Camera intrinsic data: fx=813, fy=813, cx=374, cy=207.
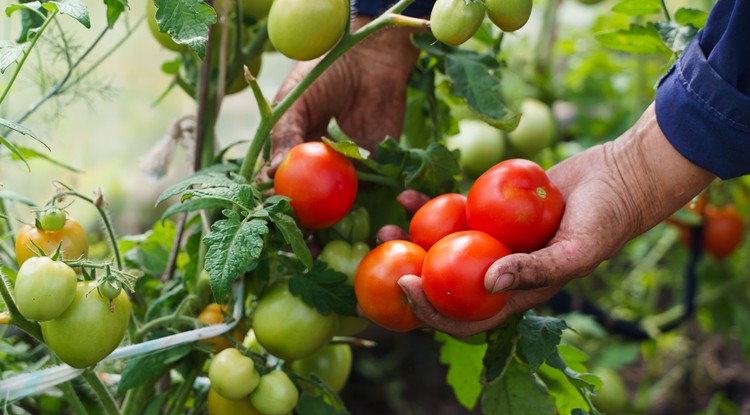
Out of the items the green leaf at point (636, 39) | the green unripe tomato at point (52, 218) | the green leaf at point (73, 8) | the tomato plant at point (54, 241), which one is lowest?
the tomato plant at point (54, 241)

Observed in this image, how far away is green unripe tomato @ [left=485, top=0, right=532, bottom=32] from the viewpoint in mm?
890

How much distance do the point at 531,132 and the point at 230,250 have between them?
136 centimetres

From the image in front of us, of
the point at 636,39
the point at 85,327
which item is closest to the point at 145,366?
the point at 85,327

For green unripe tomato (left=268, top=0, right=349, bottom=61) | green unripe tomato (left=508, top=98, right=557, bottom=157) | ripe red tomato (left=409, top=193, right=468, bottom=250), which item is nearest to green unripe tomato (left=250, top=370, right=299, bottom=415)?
ripe red tomato (left=409, top=193, right=468, bottom=250)

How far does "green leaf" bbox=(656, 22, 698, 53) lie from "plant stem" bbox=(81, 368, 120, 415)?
0.91 m

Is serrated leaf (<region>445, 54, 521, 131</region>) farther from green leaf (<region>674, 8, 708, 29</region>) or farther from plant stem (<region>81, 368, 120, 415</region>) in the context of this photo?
plant stem (<region>81, 368, 120, 415</region>)

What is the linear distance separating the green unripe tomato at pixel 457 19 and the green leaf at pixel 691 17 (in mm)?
454

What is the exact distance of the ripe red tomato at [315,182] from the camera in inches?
39.9

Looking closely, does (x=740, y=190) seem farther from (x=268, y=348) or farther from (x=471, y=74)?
(x=268, y=348)

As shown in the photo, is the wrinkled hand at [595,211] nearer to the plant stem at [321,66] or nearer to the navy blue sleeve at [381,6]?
the plant stem at [321,66]

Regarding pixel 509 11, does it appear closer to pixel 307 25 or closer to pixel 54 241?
pixel 307 25

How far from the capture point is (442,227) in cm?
103

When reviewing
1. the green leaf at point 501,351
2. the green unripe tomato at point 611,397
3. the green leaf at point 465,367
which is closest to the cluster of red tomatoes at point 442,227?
the green leaf at point 501,351

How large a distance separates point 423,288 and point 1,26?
2187 mm
